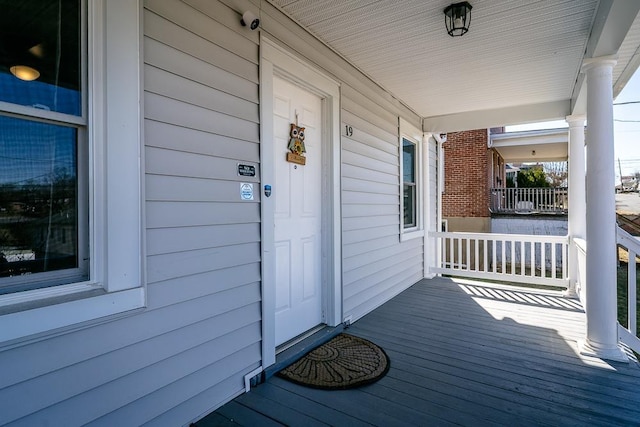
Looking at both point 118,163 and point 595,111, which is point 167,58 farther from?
point 595,111

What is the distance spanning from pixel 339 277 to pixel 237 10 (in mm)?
2315

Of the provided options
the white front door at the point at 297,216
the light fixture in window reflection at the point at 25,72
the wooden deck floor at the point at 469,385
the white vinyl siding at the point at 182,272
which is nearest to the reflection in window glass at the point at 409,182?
the wooden deck floor at the point at 469,385

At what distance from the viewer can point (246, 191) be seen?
2.24 m

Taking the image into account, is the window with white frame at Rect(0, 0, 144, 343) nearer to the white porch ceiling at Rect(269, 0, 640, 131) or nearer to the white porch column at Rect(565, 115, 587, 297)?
the white porch ceiling at Rect(269, 0, 640, 131)

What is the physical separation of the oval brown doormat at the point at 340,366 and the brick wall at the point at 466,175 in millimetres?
8830

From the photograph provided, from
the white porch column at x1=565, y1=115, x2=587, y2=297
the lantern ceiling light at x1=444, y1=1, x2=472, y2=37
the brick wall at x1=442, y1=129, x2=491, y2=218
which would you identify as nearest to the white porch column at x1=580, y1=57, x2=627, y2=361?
the lantern ceiling light at x1=444, y1=1, x2=472, y2=37

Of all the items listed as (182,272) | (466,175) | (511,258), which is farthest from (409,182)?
(466,175)

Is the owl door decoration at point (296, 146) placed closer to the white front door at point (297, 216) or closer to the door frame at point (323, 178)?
the white front door at point (297, 216)

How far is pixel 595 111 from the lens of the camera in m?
2.79

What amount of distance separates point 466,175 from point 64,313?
1099 cm

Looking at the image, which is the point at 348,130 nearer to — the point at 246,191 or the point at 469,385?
the point at 246,191

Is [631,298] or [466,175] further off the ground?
[466,175]

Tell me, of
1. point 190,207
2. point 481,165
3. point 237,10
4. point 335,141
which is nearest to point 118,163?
point 190,207

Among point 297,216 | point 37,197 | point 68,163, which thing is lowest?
point 297,216
